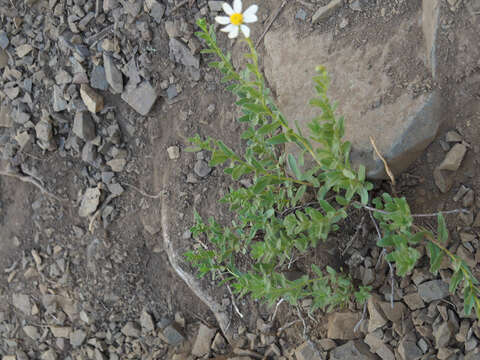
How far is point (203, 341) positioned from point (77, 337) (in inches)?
41.0

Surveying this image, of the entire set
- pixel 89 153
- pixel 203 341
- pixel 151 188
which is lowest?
pixel 203 341

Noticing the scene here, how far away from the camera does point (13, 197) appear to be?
3.98m

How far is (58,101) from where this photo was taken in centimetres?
368

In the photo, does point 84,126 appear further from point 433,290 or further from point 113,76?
point 433,290

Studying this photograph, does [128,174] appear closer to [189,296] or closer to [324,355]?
[189,296]

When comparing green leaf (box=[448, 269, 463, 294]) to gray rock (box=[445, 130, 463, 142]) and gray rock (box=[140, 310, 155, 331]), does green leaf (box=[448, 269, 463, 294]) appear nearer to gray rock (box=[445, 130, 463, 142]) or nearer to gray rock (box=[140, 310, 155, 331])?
gray rock (box=[445, 130, 463, 142])

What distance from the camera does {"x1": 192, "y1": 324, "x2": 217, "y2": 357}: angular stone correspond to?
3.13 m

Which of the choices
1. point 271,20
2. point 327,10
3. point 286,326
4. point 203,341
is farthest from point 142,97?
point 286,326

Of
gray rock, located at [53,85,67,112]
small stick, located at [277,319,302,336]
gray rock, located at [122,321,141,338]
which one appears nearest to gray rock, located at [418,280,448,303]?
small stick, located at [277,319,302,336]

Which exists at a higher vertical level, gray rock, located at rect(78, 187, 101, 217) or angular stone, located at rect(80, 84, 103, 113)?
angular stone, located at rect(80, 84, 103, 113)

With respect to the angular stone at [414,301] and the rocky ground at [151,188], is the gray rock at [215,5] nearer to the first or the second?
the rocky ground at [151,188]

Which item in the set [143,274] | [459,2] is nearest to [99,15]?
[143,274]

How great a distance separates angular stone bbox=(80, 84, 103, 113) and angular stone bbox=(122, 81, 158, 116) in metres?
0.20

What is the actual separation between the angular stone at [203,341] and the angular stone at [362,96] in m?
1.29
